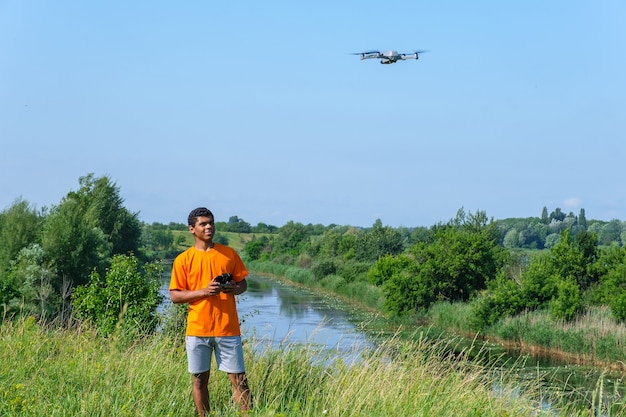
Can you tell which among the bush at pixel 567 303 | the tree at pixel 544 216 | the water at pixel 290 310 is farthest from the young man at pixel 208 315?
the tree at pixel 544 216

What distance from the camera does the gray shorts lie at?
5906 millimetres

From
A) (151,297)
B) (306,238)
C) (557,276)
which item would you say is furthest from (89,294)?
(306,238)

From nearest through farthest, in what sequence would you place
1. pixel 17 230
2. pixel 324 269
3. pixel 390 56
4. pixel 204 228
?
pixel 204 228 → pixel 390 56 → pixel 17 230 → pixel 324 269

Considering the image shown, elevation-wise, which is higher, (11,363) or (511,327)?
(11,363)

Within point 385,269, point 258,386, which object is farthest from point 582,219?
point 258,386

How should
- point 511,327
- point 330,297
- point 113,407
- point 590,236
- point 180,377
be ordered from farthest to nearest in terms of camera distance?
1. point 330,297
2. point 590,236
3. point 511,327
4. point 180,377
5. point 113,407

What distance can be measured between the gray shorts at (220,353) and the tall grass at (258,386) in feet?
1.03

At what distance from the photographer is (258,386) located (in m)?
6.64

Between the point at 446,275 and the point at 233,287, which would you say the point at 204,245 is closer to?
the point at 233,287

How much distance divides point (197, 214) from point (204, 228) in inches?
6.5

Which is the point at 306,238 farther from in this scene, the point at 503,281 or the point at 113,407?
the point at 113,407

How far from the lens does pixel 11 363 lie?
7078 mm

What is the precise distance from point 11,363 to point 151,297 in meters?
9.11

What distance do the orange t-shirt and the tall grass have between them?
58 centimetres
